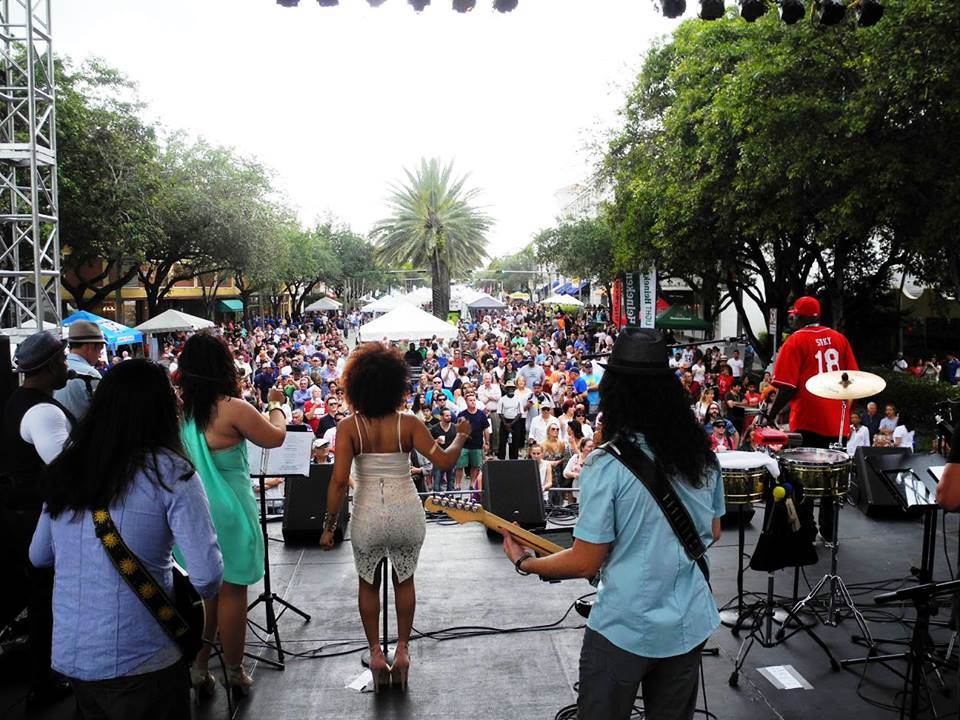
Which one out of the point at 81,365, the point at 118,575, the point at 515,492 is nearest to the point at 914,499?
the point at 118,575

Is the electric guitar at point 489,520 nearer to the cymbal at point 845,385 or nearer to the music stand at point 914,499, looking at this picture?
the music stand at point 914,499

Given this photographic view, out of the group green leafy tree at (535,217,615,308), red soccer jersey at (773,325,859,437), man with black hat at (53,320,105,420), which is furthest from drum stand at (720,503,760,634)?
green leafy tree at (535,217,615,308)

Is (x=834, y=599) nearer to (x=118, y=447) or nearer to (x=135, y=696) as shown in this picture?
(x=135, y=696)

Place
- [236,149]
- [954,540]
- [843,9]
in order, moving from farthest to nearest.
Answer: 1. [236,149]
2. [843,9]
3. [954,540]

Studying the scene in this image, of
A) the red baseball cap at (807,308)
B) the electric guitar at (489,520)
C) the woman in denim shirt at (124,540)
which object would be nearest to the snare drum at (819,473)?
the red baseball cap at (807,308)

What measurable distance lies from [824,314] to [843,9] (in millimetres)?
17591

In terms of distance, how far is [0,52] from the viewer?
10844 mm

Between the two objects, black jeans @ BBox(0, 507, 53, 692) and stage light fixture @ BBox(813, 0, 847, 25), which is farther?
stage light fixture @ BBox(813, 0, 847, 25)

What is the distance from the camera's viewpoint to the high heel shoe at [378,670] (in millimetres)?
4195

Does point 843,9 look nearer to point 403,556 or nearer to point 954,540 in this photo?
point 954,540

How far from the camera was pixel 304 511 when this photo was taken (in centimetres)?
712

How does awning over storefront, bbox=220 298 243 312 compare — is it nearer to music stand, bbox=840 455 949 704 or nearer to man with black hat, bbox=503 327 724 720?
music stand, bbox=840 455 949 704

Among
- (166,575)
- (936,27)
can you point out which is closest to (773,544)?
(166,575)

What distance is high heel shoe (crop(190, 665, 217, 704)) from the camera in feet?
13.6
